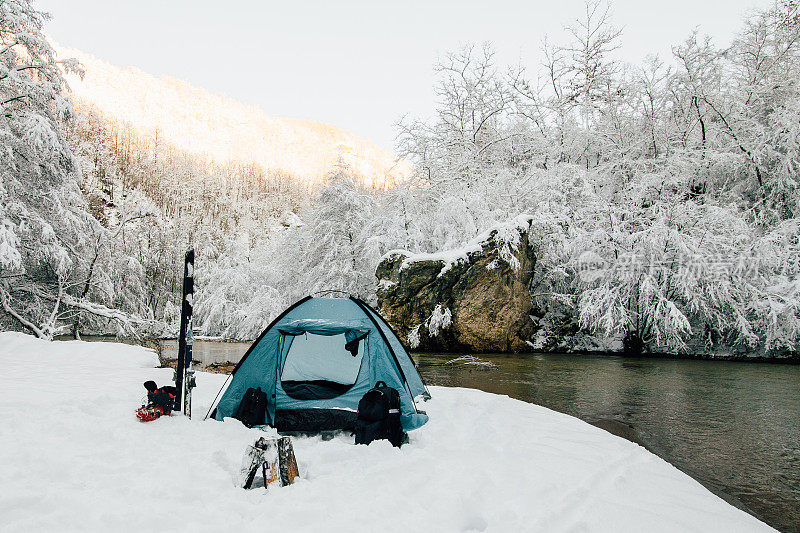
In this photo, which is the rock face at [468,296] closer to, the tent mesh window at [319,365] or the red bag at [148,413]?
the tent mesh window at [319,365]

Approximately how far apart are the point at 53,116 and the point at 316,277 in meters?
12.9

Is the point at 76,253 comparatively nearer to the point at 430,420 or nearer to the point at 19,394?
the point at 19,394

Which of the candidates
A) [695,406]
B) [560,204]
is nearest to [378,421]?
[695,406]

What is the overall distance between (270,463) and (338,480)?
0.58 metres

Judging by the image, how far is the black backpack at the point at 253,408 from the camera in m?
4.89

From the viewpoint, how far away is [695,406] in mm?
7293

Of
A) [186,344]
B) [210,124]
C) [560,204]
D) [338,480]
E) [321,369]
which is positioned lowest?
[338,480]

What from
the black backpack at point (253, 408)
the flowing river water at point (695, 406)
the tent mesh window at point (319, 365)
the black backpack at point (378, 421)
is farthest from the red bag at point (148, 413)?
the flowing river water at point (695, 406)

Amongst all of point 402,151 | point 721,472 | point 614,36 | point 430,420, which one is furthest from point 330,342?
point 614,36

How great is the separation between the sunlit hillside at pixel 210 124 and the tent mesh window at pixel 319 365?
49.3 metres

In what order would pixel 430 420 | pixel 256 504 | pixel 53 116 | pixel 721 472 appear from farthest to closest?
1. pixel 53 116
2. pixel 430 420
3. pixel 721 472
4. pixel 256 504

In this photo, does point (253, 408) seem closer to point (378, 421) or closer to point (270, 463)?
point (378, 421)

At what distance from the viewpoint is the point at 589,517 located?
2875 millimetres

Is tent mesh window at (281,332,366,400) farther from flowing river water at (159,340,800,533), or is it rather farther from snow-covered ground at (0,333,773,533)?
flowing river water at (159,340,800,533)
